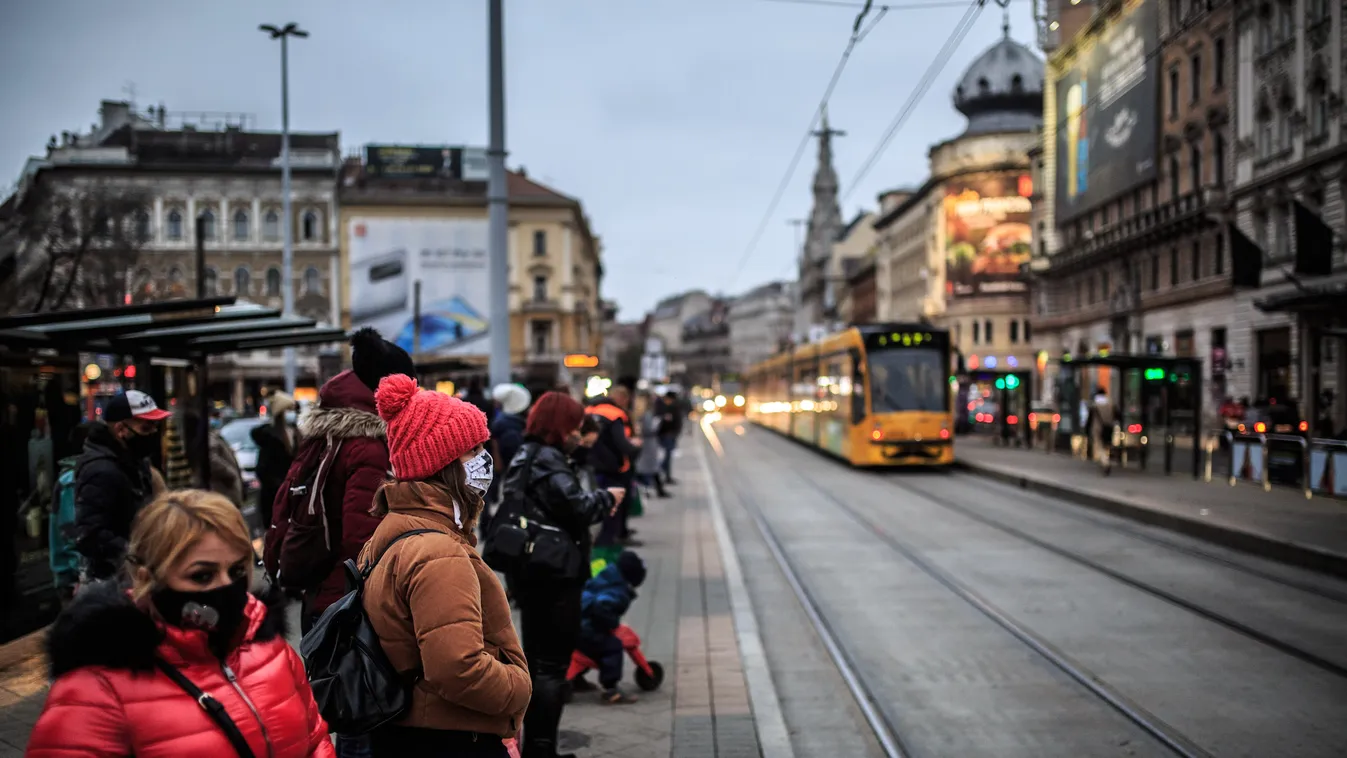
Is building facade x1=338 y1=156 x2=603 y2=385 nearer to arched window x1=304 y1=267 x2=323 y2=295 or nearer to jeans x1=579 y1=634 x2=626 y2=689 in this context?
arched window x1=304 y1=267 x2=323 y2=295

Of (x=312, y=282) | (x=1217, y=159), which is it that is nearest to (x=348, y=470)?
(x=1217, y=159)

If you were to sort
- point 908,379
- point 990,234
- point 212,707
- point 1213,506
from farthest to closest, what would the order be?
point 990,234
point 908,379
point 1213,506
point 212,707

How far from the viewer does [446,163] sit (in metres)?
78.2

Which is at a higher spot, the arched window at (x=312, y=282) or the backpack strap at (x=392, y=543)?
the arched window at (x=312, y=282)

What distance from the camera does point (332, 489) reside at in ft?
14.7

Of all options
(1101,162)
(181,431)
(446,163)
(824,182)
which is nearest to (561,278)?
(446,163)

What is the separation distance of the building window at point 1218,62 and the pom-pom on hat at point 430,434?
38321 mm

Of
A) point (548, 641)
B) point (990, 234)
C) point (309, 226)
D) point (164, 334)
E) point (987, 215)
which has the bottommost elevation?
point (548, 641)

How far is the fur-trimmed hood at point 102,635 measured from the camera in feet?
7.52

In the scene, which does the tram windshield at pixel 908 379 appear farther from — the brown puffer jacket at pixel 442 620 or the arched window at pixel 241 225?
the arched window at pixel 241 225

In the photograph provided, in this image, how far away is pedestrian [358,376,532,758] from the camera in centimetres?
291

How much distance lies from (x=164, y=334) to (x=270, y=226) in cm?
6515

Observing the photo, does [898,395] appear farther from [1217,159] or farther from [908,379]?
[1217,159]

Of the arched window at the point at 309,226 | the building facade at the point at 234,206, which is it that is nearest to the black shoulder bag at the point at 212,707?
the building facade at the point at 234,206
